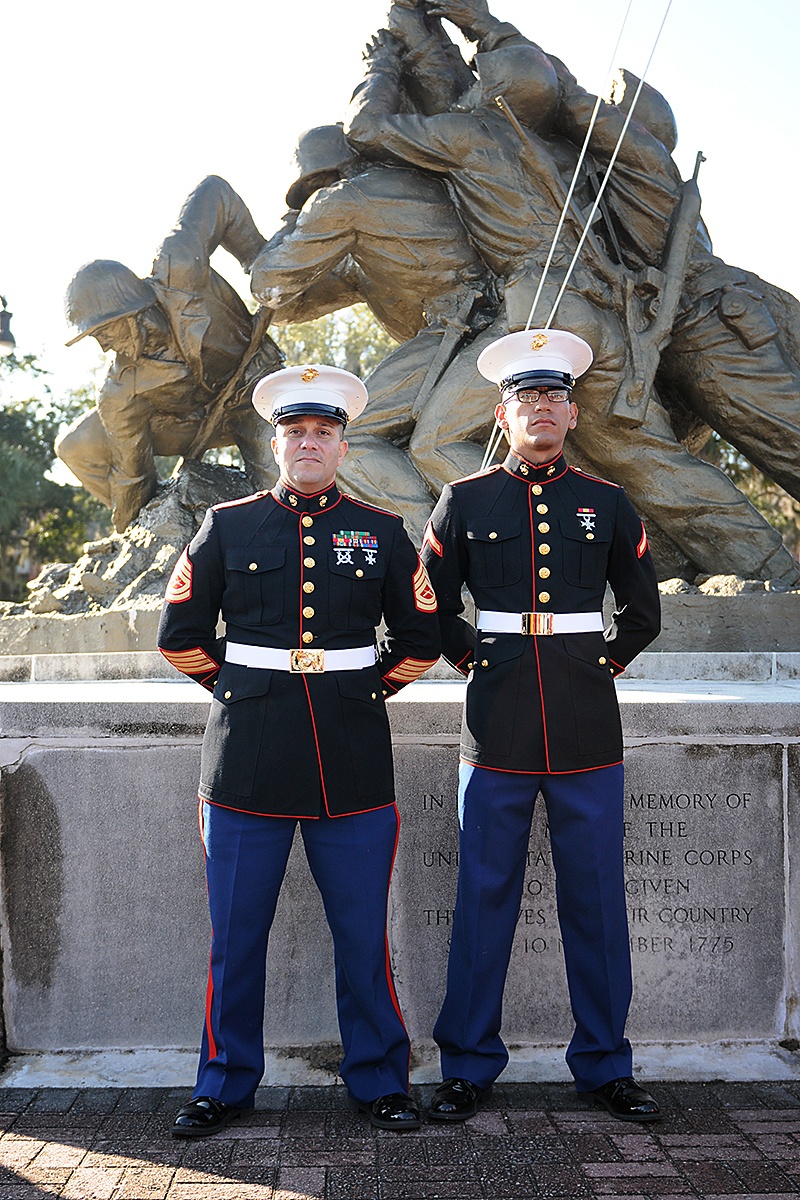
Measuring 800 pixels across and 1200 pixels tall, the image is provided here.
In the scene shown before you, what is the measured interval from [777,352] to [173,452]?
137 inches

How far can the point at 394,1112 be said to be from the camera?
2768 millimetres

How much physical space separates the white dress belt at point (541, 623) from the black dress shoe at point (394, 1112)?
1.16 metres

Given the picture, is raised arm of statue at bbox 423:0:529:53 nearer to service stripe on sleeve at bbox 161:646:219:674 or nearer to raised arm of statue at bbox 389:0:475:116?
raised arm of statue at bbox 389:0:475:116

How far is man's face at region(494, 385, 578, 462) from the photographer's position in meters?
3.01

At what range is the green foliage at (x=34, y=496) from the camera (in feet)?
79.0

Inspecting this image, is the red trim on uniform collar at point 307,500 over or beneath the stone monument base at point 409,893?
over

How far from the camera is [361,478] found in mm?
5816

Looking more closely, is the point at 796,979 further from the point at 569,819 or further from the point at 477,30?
the point at 477,30

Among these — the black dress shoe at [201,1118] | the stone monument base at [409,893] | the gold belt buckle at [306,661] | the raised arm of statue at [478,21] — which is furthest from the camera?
the raised arm of statue at [478,21]

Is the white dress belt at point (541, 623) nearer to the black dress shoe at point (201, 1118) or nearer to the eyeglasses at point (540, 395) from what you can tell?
the eyeglasses at point (540, 395)

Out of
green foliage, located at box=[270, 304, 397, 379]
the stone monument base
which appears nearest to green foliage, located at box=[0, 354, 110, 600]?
green foliage, located at box=[270, 304, 397, 379]

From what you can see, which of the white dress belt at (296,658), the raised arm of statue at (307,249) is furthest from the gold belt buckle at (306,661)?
Answer: the raised arm of statue at (307,249)

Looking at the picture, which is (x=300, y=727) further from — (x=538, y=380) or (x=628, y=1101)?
(x=628, y=1101)

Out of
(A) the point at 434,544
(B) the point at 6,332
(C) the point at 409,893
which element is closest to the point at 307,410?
(A) the point at 434,544
